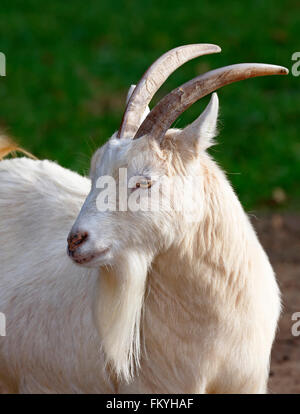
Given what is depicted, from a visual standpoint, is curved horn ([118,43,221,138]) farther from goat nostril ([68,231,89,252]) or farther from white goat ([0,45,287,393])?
goat nostril ([68,231,89,252])

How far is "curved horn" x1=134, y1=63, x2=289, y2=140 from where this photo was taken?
3.75 metres

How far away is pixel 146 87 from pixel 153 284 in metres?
0.90

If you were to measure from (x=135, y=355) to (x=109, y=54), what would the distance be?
812cm

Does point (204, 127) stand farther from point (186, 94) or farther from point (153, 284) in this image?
point (153, 284)

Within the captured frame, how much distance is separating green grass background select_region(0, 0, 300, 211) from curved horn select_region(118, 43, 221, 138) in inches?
154

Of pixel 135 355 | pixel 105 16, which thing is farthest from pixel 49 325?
pixel 105 16

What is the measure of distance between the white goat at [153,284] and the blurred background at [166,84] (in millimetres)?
1878

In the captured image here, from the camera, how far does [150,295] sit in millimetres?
4012

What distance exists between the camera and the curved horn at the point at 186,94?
3.75 meters

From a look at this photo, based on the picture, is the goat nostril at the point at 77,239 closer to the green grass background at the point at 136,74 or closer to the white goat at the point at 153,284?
the white goat at the point at 153,284

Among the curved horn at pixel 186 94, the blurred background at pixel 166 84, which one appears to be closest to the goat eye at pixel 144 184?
the curved horn at pixel 186 94

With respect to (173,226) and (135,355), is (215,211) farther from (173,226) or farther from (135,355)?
(135,355)

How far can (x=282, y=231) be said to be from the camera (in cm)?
777

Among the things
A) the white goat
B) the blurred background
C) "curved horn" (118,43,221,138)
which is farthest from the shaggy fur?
the blurred background
